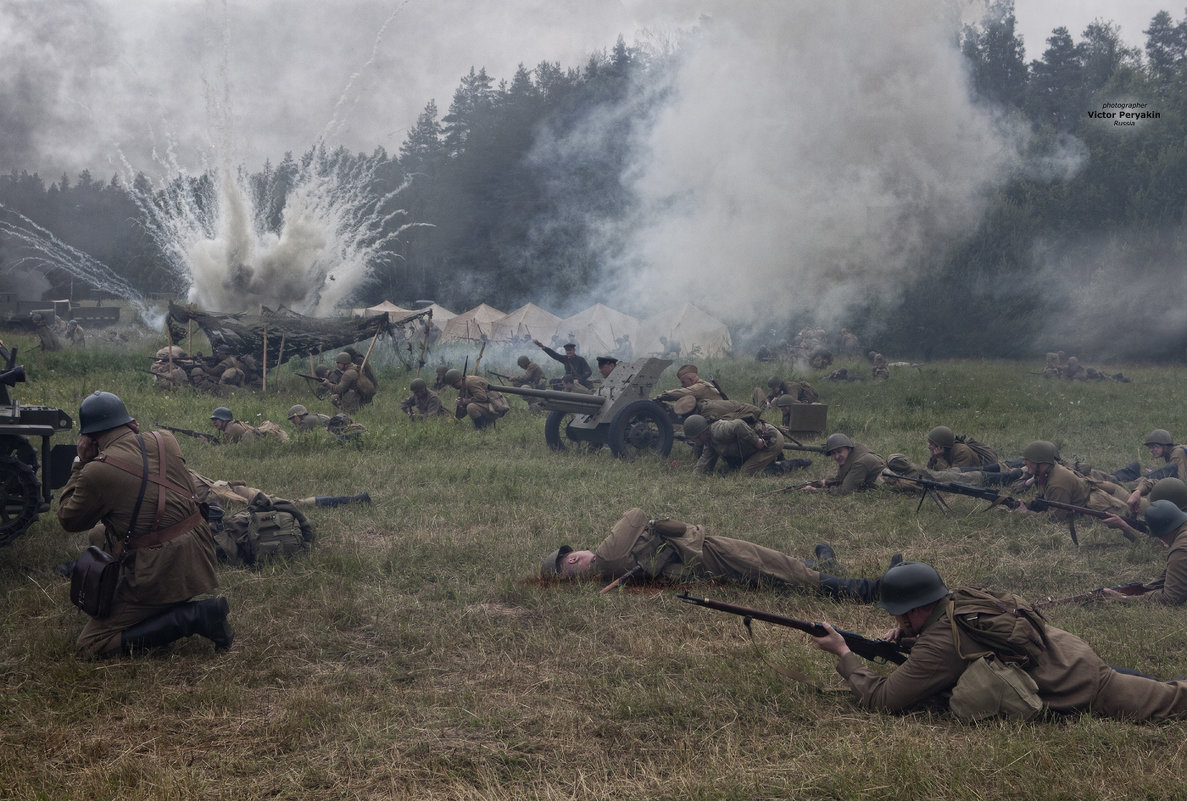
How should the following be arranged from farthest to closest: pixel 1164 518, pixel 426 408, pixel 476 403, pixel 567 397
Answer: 1. pixel 426 408
2. pixel 476 403
3. pixel 567 397
4. pixel 1164 518

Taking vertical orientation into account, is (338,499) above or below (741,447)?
below

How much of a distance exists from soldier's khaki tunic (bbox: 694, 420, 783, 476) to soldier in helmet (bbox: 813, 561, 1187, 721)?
21.2ft

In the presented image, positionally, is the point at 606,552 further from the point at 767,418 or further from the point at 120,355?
the point at 120,355

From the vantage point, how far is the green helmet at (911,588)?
4344 mm

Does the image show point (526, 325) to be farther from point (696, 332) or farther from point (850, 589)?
point (850, 589)

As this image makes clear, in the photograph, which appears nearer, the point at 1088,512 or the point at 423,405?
the point at 1088,512

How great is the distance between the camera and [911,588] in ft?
14.3

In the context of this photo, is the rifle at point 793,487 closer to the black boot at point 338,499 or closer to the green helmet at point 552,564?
the green helmet at point 552,564

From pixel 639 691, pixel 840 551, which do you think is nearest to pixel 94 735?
pixel 639 691

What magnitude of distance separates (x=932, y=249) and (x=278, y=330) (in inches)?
677

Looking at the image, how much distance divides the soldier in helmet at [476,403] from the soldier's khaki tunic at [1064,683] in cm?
1071

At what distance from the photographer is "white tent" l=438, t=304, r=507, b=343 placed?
107 feet

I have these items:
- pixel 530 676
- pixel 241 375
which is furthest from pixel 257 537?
pixel 241 375

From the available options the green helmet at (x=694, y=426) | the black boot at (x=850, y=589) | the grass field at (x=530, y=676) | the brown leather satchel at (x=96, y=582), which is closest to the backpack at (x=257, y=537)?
the grass field at (x=530, y=676)
